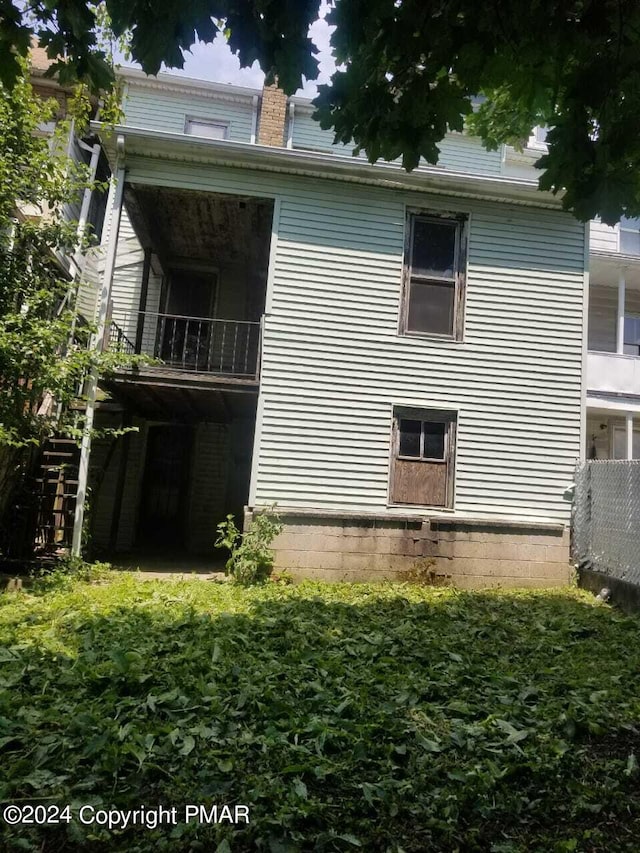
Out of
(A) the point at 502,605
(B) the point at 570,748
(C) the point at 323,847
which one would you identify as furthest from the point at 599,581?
(C) the point at 323,847

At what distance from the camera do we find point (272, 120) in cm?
1280

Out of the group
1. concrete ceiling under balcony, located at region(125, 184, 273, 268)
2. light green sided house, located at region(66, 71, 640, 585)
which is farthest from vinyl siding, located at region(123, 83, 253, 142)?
light green sided house, located at region(66, 71, 640, 585)

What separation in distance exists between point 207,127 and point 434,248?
855 centimetres

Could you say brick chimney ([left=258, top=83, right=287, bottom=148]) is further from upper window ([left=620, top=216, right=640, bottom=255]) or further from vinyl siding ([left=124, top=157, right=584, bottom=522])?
upper window ([left=620, top=216, right=640, bottom=255])

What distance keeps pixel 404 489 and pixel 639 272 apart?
9.95 metres

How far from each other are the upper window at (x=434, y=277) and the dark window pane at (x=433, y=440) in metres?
1.59

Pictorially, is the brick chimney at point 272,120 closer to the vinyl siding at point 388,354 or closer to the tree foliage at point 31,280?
the vinyl siding at point 388,354

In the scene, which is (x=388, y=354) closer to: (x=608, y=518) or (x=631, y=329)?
(x=608, y=518)

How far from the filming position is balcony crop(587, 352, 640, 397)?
13516 millimetres

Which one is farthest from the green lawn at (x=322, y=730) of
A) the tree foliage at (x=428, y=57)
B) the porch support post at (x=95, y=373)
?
the tree foliage at (x=428, y=57)

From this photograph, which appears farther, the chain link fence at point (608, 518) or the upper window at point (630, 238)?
the upper window at point (630, 238)

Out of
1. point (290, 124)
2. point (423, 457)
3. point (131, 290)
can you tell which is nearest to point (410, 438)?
point (423, 457)

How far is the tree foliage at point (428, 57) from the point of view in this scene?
9.41 ft

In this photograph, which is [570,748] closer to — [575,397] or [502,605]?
[502,605]
